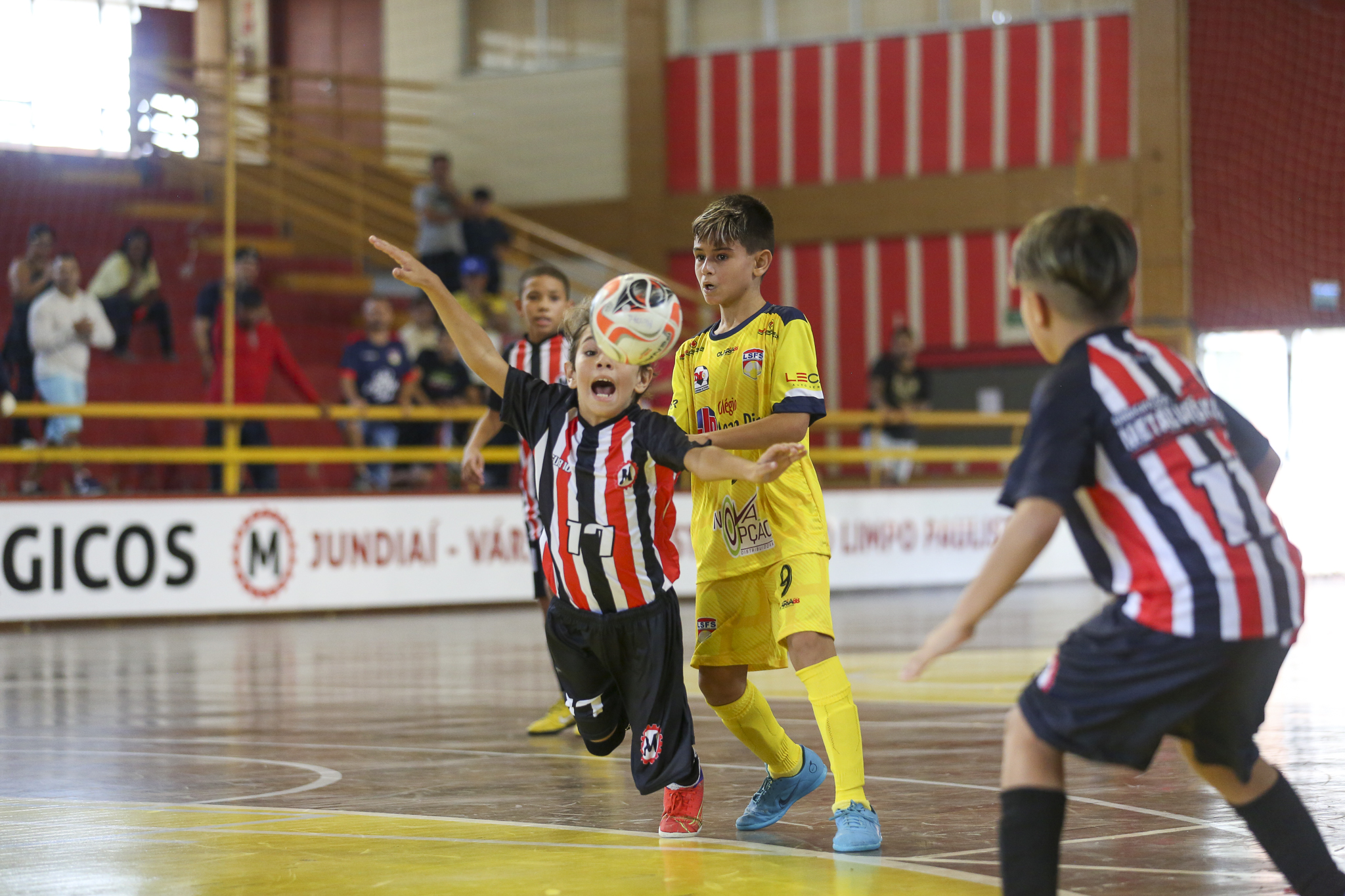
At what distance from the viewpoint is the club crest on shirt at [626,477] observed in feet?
14.4

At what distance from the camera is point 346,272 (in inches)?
816

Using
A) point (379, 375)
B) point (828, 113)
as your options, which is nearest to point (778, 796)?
point (379, 375)

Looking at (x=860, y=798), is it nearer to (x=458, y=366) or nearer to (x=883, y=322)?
(x=458, y=366)

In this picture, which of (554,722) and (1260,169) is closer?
(554,722)

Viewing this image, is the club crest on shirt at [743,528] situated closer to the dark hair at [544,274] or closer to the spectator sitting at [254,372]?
the dark hair at [544,274]

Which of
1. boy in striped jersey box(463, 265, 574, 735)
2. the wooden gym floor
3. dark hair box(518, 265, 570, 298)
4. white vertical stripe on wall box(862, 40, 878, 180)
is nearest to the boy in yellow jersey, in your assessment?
the wooden gym floor

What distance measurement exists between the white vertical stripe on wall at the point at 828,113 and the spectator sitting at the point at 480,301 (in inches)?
310

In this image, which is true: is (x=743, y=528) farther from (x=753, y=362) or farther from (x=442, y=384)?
(x=442, y=384)

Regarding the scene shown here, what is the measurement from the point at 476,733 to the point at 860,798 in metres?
2.73

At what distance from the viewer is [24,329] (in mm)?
13641

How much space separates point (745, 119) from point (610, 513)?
20229 millimetres

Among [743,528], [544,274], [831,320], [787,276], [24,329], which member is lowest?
[743,528]

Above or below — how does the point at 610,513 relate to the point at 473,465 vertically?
below

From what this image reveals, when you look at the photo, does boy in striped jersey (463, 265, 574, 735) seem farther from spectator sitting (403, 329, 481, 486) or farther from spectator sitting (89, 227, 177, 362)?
spectator sitting (89, 227, 177, 362)
